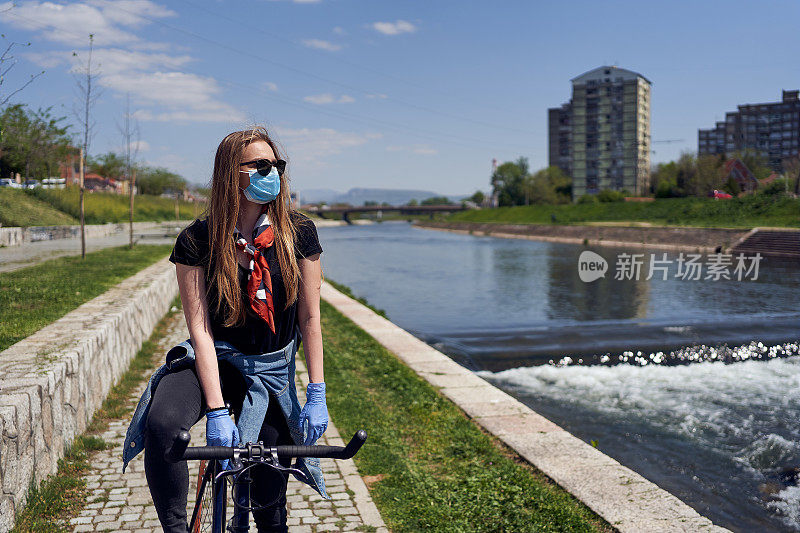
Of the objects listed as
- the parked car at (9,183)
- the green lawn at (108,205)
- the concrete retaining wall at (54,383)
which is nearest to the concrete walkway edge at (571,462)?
the concrete retaining wall at (54,383)

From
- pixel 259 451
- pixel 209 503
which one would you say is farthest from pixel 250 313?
pixel 209 503

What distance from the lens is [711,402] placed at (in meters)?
8.49

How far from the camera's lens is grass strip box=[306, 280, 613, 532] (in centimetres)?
417

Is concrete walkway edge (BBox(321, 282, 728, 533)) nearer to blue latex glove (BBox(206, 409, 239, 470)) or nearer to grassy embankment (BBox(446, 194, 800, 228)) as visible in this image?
blue latex glove (BBox(206, 409, 239, 470))

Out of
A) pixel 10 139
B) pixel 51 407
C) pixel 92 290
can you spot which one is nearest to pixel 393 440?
pixel 51 407

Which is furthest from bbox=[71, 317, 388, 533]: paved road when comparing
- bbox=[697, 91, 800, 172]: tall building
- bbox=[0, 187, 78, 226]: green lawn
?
bbox=[697, 91, 800, 172]: tall building

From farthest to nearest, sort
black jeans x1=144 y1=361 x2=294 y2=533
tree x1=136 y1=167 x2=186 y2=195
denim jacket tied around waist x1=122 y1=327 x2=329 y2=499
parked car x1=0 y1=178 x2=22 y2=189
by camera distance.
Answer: tree x1=136 y1=167 x2=186 y2=195 → parked car x1=0 y1=178 x2=22 y2=189 → denim jacket tied around waist x1=122 y1=327 x2=329 y2=499 → black jeans x1=144 y1=361 x2=294 y2=533

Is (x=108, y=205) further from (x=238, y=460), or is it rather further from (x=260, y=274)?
(x=238, y=460)

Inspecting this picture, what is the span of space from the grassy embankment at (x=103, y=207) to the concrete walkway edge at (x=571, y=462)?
3.04 meters

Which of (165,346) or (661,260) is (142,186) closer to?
(661,260)

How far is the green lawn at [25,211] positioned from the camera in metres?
12.2

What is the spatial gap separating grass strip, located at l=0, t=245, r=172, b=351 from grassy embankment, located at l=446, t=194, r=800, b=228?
130ft

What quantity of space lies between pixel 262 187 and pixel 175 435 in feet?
3.05

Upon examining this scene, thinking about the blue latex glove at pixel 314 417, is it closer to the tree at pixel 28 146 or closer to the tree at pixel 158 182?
the tree at pixel 28 146
